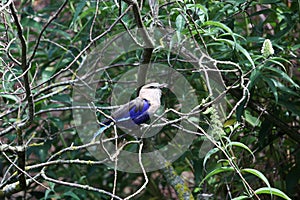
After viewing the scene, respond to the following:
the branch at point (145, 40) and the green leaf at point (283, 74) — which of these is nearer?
the branch at point (145, 40)

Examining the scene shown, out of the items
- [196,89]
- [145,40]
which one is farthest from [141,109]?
[196,89]

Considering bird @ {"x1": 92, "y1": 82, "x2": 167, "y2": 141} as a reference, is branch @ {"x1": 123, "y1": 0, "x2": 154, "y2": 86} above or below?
above

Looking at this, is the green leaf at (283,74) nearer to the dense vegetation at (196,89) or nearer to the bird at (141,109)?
the dense vegetation at (196,89)

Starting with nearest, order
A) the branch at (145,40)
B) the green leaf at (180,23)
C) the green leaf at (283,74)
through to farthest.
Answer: the branch at (145,40) < the green leaf at (180,23) < the green leaf at (283,74)

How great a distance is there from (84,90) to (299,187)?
3.48 feet

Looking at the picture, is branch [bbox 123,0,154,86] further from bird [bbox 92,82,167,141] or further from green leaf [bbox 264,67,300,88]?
green leaf [bbox 264,67,300,88]

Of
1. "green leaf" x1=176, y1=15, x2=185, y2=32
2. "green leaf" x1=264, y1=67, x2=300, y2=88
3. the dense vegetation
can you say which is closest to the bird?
the dense vegetation

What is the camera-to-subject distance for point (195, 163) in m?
2.40

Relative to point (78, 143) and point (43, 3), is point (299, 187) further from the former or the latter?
point (43, 3)

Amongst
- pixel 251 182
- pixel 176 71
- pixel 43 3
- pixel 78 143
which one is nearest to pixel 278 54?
pixel 176 71

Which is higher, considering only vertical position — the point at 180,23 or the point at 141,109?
the point at 180,23

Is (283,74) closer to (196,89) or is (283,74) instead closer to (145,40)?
(196,89)

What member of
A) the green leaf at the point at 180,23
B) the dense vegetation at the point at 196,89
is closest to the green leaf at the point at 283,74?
the dense vegetation at the point at 196,89

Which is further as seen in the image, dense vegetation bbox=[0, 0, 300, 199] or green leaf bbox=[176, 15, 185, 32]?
dense vegetation bbox=[0, 0, 300, 199]
